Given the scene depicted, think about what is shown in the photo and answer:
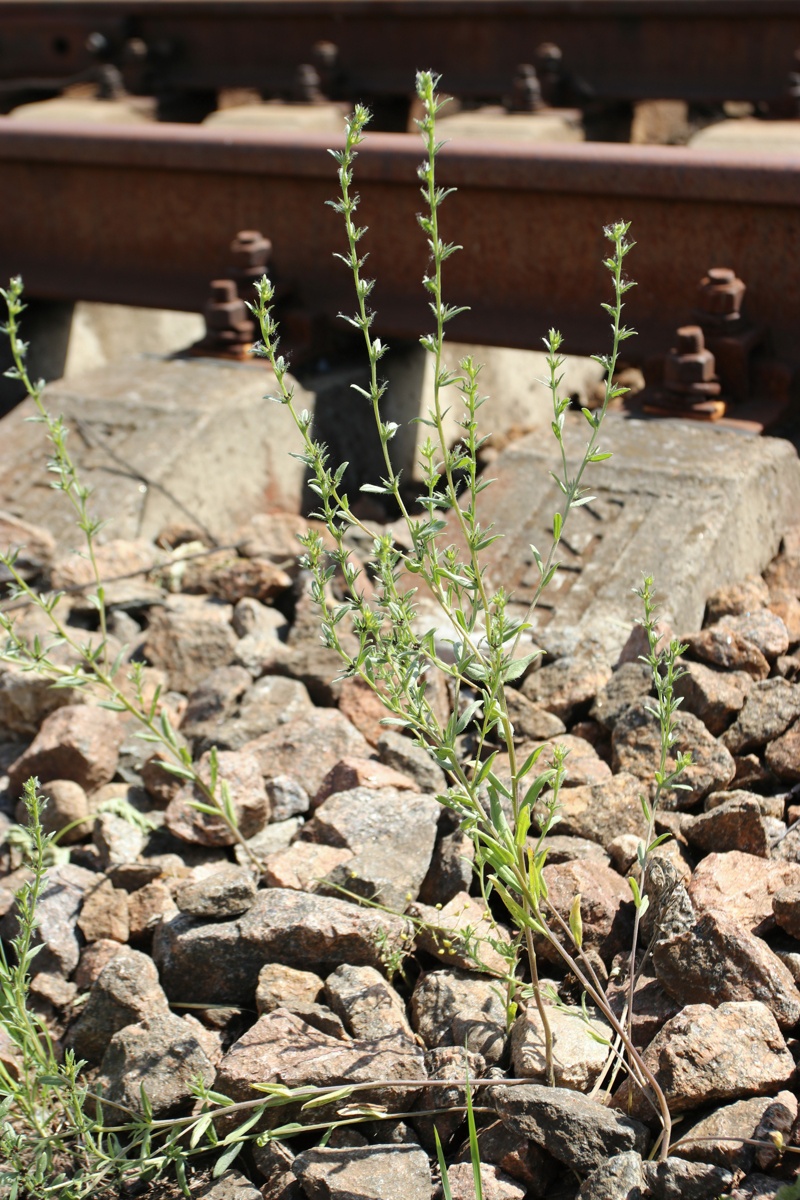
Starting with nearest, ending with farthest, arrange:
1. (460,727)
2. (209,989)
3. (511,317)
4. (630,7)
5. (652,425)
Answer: (460,727) < (209,989) < (652,425) < (511,317) < (630,7)

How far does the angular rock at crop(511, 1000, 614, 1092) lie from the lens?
204 centimetres

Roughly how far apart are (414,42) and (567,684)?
5684mm

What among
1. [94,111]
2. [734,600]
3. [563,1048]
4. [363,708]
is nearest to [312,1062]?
[563,1048]

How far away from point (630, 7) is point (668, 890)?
589 centimetres

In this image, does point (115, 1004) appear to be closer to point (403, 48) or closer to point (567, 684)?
point (567, 684)

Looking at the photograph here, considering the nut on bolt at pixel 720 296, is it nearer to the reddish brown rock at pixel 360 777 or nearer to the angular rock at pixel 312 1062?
the reddish brown rock at pixel 360 777

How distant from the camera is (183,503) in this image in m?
4.21

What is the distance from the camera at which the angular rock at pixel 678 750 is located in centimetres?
259

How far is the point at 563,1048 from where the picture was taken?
207cm

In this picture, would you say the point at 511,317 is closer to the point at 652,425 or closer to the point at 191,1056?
the point at 652,425

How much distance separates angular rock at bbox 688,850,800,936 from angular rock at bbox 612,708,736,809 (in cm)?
20

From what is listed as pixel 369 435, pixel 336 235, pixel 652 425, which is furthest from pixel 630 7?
pixel 652 425

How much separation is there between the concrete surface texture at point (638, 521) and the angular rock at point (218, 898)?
3.50 feet

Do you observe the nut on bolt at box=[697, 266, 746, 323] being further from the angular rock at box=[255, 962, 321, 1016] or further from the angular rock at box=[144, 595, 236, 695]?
the angular rock at box=[255, 962, 321, 1016]
